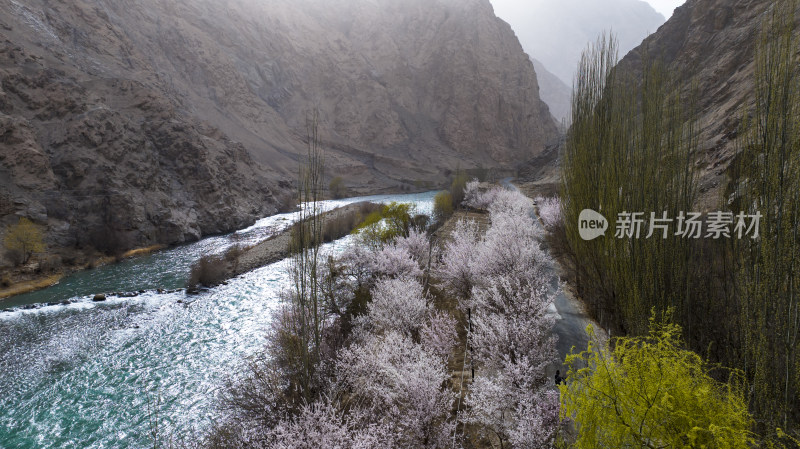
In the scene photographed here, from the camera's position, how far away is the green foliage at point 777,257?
2.43 metres

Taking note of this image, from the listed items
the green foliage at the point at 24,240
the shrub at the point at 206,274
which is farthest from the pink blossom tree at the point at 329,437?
the green foliage at the point at 24,240

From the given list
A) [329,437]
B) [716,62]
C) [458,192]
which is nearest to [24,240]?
[329,437]

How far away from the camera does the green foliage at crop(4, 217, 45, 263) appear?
63.8 feet

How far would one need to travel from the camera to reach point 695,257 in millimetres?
4156

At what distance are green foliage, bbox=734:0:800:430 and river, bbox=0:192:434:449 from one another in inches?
251

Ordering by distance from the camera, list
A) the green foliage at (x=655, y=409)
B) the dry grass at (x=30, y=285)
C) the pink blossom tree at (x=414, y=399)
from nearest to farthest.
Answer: the green foliage at (x=655, y=409), the pink blossom tree at (x=414, y=399), the dry grass at (x=30, y=285)

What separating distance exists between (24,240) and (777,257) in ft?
91.4

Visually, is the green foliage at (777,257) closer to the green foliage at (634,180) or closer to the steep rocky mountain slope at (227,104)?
the green foliage at (634,180)

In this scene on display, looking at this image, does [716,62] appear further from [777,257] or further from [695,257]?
[777,257]

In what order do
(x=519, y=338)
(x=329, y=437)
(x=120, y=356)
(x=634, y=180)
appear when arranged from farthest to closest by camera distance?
(x=120, y=356)
(x=519, y=338)
(x=329, y=437)
(x=634, y=180)

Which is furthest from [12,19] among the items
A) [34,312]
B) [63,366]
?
[63,366]

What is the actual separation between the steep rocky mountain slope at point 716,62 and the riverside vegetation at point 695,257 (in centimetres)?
444

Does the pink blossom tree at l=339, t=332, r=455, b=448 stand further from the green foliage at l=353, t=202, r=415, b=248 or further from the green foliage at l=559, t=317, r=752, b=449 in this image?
the green foliage at l=353, t=202, r=415, b=248

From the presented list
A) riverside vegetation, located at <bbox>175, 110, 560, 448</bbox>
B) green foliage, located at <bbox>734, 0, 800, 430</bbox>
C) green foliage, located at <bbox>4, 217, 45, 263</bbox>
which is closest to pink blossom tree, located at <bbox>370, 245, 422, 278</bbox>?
riverside vegetation, located at <bbox>175, 110, 560, 448</bbox>
